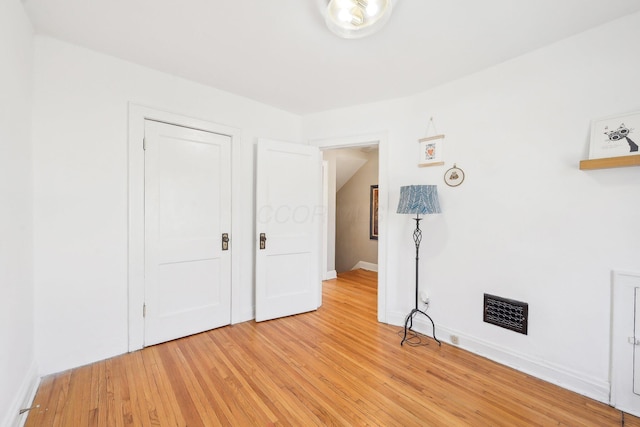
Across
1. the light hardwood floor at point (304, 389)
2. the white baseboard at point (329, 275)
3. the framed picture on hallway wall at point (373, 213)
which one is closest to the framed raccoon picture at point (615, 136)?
the light hardwood floor at point (304, 389)

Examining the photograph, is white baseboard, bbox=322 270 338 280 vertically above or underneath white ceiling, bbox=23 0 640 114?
underneath

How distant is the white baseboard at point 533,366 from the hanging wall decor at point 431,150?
5.27ft

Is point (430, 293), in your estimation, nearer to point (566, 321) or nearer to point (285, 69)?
point (566, 321)

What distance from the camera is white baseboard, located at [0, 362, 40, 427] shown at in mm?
1404

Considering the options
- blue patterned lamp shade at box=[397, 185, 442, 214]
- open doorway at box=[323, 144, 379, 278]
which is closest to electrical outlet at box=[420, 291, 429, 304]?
blue patterned lamp shade at box=[397, 185, 442, 214]

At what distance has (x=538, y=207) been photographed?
6.56 feet

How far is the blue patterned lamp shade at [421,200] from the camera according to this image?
7.64ft

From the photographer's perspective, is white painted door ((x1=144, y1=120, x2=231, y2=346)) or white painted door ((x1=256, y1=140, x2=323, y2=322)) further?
white painted door ((x1=256, y1=140, x2=323, y2=322))

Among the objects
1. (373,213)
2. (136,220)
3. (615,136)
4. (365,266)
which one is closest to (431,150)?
(615,136)

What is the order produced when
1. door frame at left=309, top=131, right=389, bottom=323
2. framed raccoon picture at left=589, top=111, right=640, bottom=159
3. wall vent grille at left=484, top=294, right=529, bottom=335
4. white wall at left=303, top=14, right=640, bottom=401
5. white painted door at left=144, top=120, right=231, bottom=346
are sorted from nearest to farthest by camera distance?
framed raccoon picture at left=589, top=111, right=640, bottom=159 < white wall at left=303, top=14, right=640, bottom=401 < wall vent grille at left=484, top=294, right=529, bottom=335 < white painted door at left=144, top=120, right=231, bottom=346 < door frame at left=309, top=131, right=389, bottom=323

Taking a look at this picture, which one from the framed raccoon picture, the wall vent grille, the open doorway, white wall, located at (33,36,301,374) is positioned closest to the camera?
the framed raccoon picture

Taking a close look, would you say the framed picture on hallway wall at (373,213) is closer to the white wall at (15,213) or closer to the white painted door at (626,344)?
the white painted door at (626,344)

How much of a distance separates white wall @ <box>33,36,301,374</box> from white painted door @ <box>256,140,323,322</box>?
120 cm

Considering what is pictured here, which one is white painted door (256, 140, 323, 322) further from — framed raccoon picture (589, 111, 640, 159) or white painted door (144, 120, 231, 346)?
framed raccoon picture (589, 111, 640, 159)
